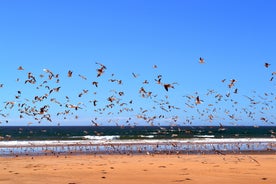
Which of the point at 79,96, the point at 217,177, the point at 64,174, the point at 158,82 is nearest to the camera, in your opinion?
the point at 217,177

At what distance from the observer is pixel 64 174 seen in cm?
2098

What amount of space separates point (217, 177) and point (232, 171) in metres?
2.79

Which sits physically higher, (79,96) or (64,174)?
(79,96)

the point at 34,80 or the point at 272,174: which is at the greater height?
the point at 34,80

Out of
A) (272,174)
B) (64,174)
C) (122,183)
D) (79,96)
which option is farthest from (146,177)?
(79,96)

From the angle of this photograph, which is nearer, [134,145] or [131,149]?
[131,149]

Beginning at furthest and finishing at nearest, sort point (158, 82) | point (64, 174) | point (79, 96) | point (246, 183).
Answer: point (79, 96)
point (158, 82)
point (64, 174)
point (246, 183)

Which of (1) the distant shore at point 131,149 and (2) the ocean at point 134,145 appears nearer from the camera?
(1) the distant shore at point 131,149

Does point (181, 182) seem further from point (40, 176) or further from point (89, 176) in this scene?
point (40, 176)

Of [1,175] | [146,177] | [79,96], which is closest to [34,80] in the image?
[79,96]

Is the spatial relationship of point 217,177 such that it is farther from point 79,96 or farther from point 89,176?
point 79,96

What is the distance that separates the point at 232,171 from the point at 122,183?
6.65 meters

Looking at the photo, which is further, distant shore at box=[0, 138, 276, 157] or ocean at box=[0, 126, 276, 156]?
ocean at box=[0, 126, 276, 156]

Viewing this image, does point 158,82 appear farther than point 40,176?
Yes
